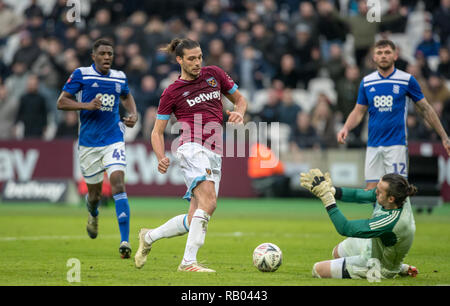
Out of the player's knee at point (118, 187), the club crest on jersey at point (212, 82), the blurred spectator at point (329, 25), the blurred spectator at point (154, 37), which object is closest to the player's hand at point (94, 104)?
the player's knee at point (118, 187)

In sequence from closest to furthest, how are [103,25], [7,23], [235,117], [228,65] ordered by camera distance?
[235,117] < [228,65] < [103,25] < [7,23]

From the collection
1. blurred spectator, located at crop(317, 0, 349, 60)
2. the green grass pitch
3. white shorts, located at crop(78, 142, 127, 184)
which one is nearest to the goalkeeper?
the green grass pitch

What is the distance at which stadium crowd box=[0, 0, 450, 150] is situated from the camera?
2061 cm

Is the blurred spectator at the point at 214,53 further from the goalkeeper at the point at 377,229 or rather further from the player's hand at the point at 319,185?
the player's hand at the point at 319,185

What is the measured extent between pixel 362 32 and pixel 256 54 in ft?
10.4

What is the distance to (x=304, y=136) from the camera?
20688mm

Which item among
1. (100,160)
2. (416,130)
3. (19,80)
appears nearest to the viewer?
(100,160)

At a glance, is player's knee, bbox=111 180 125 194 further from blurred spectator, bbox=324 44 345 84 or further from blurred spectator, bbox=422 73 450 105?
blurred spectator, bbox=422 73 450 105

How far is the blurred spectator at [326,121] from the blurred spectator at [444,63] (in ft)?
10.5

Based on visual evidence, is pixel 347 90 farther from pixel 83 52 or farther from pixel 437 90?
pixel 83 52

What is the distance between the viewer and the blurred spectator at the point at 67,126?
21745 millimetres

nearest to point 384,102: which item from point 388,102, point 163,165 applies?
point 388,102
